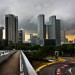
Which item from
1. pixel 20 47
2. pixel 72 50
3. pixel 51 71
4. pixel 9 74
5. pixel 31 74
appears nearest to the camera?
pixel 31 74

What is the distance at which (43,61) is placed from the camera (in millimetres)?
108688

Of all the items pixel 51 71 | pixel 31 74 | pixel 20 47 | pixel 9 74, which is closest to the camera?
pixel 31 74

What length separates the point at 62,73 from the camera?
80.9m

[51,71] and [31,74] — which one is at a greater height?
[31,74]

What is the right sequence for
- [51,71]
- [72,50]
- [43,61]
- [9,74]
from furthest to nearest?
→ 1. [72,50]
2. [43,61]
3. [51,71]
4. [9,74]

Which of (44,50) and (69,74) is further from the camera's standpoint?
(44,50)

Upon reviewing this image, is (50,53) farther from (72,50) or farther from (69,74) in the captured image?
(69,74)

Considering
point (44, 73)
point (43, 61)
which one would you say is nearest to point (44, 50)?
point (43, 61)

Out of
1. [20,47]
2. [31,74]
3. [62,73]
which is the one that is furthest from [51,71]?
[20,47]

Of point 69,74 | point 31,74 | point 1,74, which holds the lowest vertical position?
point 69,74

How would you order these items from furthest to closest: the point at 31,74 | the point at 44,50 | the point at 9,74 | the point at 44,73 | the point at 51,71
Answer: the point at 44,50
the point at 51,71
the point at 44,73
the point at 9,74
the point at 31,74

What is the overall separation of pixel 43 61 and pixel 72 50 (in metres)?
55.2

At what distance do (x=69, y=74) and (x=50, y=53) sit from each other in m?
77.3

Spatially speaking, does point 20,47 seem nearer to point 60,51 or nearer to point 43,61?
point 60,51
